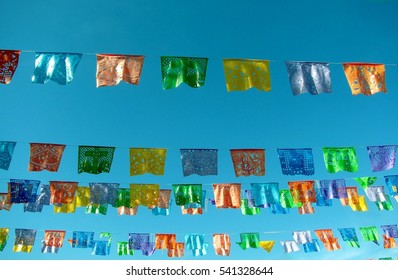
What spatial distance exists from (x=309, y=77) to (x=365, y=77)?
4.15 feet

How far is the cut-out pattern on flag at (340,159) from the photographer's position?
10.9m

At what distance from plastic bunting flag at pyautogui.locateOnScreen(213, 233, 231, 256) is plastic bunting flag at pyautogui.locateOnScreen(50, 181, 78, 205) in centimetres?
552

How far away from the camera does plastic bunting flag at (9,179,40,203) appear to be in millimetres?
11477

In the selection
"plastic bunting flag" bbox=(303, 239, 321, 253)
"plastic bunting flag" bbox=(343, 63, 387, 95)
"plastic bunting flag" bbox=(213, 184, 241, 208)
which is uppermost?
"plastic bunting flag" bbox=(343, 63, 387, 95)

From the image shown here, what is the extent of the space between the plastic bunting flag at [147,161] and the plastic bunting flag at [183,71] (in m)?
2.58

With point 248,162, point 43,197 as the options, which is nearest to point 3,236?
point 43,197

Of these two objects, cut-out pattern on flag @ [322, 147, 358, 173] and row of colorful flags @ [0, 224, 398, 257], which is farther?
row of colorful flags @ [0, 224, 398, 257]

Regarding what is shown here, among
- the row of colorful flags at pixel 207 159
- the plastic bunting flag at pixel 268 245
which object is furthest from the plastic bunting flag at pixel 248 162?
the plastic bunting flag at pixel 268 245

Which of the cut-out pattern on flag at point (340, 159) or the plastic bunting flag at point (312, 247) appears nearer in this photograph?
the cut-out pattern on flag at point (340, 159)

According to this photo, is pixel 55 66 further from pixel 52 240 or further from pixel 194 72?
pixel 52 240

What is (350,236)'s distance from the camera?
14.9 meters

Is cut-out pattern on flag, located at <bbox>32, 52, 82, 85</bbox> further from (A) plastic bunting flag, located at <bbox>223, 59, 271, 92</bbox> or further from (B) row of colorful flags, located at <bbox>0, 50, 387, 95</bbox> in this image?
(A) plastic bunting flag, located at <bbox>223, 59, 271, 92</bbox>

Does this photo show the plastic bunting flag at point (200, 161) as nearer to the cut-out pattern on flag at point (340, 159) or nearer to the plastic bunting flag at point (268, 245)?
the cut-out pattern on flag at point (340, 159)

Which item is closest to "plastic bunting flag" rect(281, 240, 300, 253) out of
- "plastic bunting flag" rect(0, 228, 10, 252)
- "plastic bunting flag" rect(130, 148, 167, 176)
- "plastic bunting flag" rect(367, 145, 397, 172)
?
"plastic bunting flag" rect(367, 145, 397, 172)
